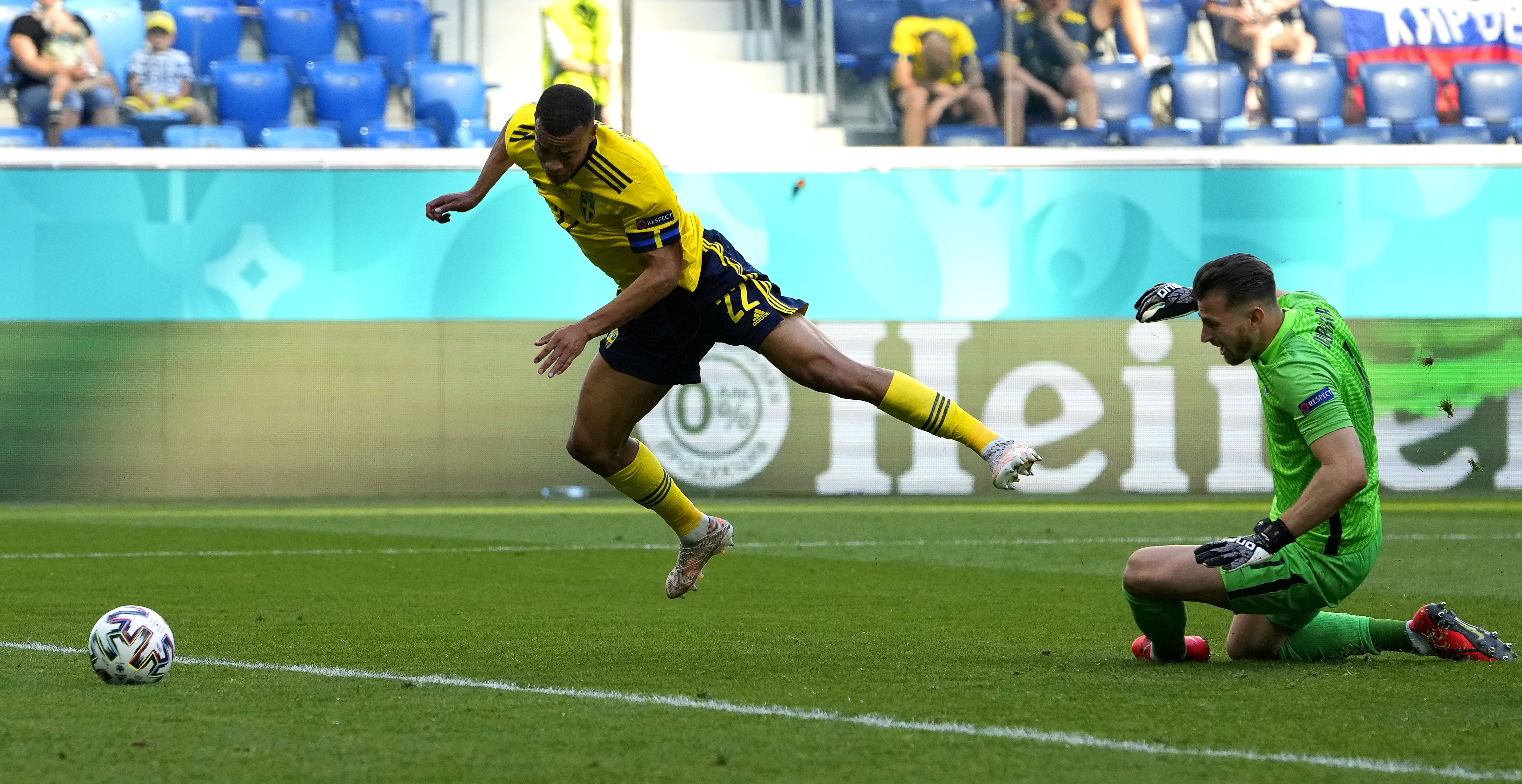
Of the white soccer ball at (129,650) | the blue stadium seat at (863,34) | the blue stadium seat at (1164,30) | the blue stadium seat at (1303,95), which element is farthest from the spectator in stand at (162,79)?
the white soccer ball at (129,650)

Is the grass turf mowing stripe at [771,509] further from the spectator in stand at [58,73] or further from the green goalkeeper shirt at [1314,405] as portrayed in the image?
the green goalkeeper shirt at [1314,405]

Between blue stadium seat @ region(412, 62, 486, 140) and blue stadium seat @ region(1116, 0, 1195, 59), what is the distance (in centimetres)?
683

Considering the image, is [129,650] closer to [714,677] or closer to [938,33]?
[714,677]

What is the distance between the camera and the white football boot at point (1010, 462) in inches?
225

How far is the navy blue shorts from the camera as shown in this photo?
6352mm

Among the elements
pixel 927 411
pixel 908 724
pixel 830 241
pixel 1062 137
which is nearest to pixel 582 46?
pixel 830 241

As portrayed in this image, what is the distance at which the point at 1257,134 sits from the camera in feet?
58.1

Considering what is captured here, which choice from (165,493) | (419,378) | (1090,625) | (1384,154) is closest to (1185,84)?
(1384,154)

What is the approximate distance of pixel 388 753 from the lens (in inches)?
156

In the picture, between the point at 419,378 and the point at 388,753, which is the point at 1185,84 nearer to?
the point at 419,378

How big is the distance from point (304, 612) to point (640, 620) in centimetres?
148

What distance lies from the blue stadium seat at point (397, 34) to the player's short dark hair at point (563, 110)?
1219 cm

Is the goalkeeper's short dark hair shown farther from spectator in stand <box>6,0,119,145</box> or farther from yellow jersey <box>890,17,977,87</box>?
spectator in stand <box>6,0,119,145</box>

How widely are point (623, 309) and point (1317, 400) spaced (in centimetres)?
239
